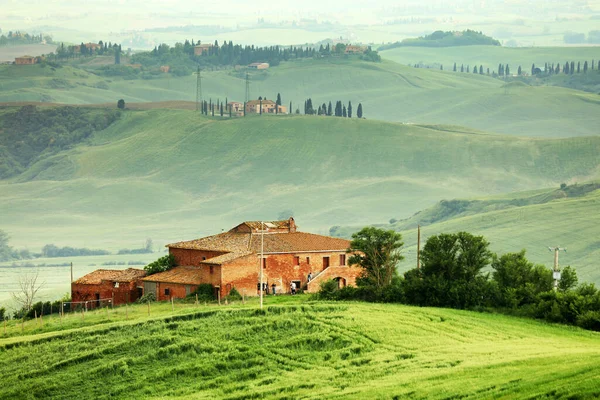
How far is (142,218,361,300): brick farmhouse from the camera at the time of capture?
205 ft

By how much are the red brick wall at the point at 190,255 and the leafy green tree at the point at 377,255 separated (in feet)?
28.9

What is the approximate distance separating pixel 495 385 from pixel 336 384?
6.66m

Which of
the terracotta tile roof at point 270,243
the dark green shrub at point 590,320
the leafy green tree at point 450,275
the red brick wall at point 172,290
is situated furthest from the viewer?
the terracotta tile roof at point 270,243

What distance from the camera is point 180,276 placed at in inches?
2552

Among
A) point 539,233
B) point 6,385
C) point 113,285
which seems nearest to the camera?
point 6,385

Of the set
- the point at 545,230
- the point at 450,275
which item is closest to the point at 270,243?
the point at 450,275

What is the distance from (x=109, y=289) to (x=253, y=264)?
8026 millimetres

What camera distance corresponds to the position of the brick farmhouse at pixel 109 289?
66.3 m

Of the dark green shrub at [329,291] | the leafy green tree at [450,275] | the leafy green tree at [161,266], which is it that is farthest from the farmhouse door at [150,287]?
the leafy green tree at [450,275]

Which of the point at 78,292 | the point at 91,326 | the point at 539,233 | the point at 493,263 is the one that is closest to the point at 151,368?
the point at 91,326

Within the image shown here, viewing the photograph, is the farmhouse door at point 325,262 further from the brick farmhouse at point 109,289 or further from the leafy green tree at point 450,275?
the leafy green tree at point 450,275

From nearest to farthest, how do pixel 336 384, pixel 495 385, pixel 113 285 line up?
pixel 495 385, pixel 336 384, pixel 113 285

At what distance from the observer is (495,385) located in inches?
1359

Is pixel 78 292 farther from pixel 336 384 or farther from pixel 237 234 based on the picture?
pixel 336 384
